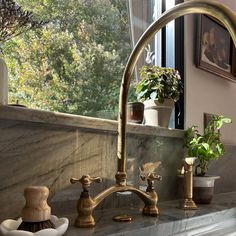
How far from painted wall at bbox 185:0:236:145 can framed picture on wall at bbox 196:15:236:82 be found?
0.03 m

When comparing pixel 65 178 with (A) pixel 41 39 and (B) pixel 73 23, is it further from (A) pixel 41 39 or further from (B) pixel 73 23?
(B) pixel 73 23

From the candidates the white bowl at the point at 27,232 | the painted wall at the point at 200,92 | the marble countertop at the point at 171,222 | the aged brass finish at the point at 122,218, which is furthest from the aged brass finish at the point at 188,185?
the white bowl at the point at 27,232

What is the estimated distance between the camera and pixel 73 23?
3.79ft

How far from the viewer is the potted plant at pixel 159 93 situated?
122cm

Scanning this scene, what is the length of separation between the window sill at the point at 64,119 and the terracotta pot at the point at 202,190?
0.21 m

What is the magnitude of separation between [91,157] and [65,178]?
0.11m

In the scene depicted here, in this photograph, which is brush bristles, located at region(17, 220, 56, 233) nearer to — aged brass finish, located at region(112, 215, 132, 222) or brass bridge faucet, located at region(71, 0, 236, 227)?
brass bridge faucet, located at region(71, 0, 236, 227)

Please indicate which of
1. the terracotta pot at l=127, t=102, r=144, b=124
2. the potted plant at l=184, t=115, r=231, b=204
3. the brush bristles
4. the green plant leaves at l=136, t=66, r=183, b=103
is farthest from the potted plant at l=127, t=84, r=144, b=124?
the brush bristles

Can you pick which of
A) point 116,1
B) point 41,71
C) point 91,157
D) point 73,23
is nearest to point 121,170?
point 91,157

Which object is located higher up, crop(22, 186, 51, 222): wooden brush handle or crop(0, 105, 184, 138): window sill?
crop(0, 105, 184, 138): window sill

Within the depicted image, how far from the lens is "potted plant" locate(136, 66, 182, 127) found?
122 cm

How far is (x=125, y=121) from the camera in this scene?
0.87 meters

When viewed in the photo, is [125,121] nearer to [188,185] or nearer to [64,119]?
[64,119]

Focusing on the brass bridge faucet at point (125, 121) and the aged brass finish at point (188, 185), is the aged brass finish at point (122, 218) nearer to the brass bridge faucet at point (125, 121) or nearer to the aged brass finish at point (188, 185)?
the brass bridge faucet at point (125, 121)
